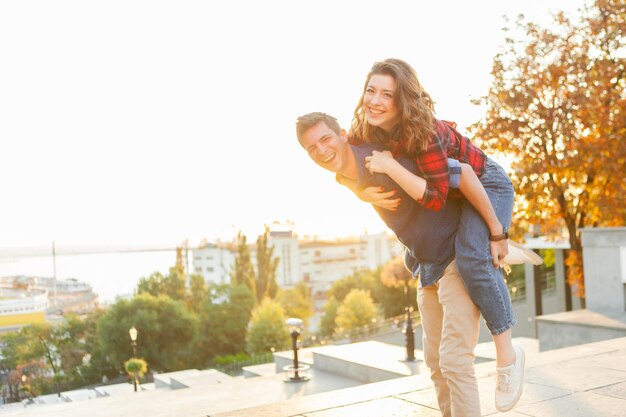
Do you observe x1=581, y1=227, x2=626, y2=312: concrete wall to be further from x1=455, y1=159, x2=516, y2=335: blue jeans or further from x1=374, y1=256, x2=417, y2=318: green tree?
x1=374, y1=256, x2=417, y2=318: green tree

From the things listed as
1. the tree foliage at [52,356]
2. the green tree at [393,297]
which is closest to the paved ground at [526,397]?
the green tree at [393,297]

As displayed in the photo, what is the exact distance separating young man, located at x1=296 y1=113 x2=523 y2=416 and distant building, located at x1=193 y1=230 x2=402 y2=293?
439ft

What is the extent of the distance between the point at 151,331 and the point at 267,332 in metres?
8.56

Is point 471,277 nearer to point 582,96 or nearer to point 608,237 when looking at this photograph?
point 608,237

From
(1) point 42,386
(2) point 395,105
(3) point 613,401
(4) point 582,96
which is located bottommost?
(1) point 42,386

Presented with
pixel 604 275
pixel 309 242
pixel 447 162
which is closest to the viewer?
pixel 447 162

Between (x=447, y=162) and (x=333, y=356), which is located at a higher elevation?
(x=447, y=162)

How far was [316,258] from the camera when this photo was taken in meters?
150

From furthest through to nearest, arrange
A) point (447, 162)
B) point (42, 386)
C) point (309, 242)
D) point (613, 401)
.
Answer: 1. point (309, 242)
2. point (42, 386)
3. point (613, 401)
4. point (447, 162)

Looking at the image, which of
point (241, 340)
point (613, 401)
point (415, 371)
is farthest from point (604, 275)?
point (241, 340)

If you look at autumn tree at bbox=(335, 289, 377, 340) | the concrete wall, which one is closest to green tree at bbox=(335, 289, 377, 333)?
autumn tree at bbox=(335, 289, 377, 340)

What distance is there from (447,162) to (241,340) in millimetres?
43811

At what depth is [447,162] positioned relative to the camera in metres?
2.05

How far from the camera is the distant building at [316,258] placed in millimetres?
142250
